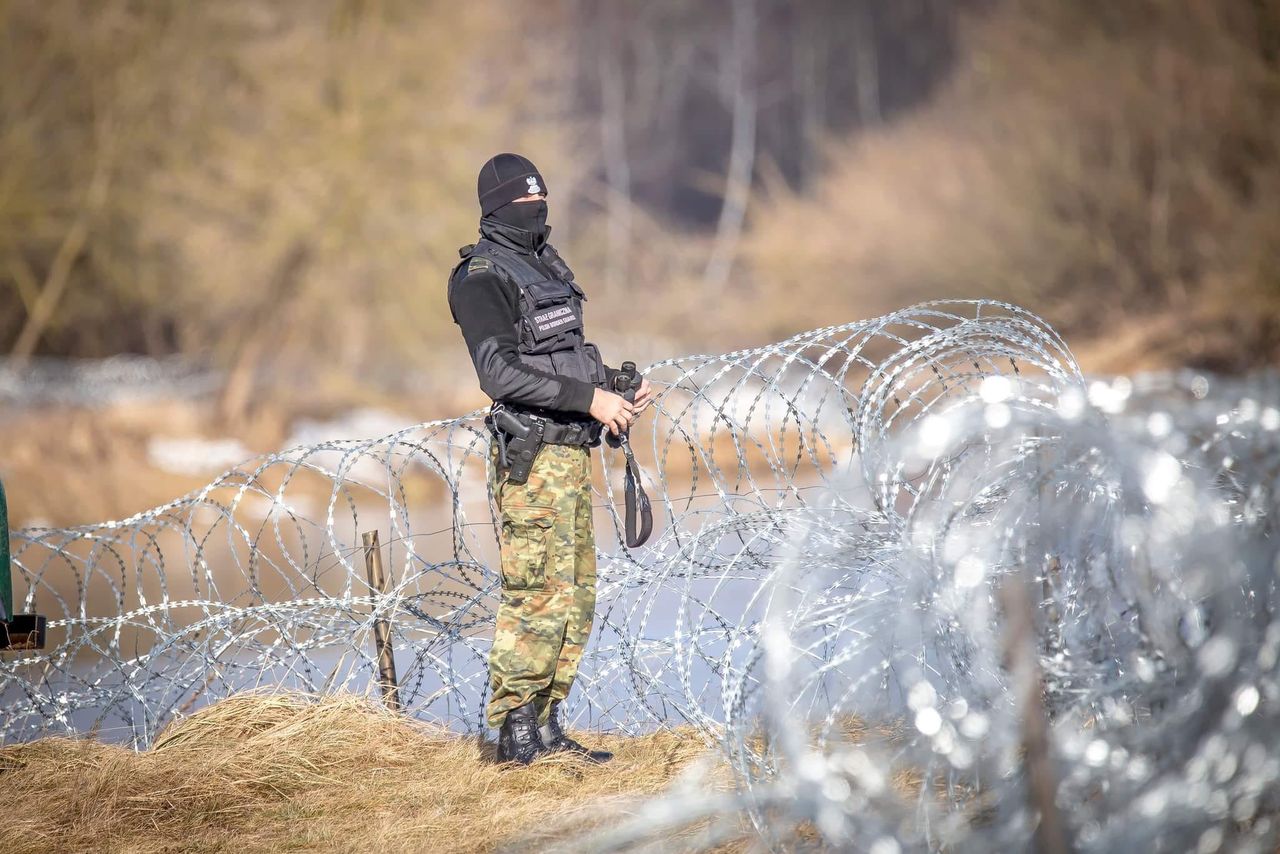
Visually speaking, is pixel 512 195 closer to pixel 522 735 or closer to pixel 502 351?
pixel 502 351

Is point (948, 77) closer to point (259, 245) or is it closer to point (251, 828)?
point (259, 245)

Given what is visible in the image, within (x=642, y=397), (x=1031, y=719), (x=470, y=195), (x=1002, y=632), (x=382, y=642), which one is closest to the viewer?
(x=1031, y=719)

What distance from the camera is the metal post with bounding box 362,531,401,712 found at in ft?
16.1

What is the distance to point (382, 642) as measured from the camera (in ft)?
16.2

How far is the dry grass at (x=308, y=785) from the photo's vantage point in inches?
150

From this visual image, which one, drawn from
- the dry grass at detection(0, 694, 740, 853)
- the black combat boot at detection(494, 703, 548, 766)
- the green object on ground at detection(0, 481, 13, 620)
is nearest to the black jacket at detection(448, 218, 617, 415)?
the black combat boot at detection(494, 703, 548, 766)

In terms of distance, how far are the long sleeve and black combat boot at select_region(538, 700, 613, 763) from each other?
41.4 inches

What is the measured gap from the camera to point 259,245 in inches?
685

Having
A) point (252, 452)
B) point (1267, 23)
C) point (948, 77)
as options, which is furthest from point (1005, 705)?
point (948, 77)

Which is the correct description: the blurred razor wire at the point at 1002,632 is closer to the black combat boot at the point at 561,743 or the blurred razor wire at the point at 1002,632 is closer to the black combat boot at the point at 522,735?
the black combat boot at the point at 561,743

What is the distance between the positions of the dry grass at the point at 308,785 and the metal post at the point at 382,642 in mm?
129

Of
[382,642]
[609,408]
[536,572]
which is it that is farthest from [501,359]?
[382,642]

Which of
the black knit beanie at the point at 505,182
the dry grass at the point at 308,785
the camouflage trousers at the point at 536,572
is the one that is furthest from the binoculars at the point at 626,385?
the dry grass at the point at 308,785

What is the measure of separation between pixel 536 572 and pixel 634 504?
423 millimetres
